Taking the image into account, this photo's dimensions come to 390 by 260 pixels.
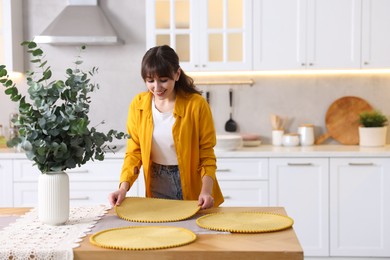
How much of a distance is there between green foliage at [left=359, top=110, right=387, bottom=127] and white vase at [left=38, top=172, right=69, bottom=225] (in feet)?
9.98

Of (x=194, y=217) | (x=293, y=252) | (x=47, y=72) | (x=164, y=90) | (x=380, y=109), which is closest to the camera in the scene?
(x=293, y=252)

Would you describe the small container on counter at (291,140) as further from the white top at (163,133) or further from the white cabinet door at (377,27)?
the white top at (163,133)

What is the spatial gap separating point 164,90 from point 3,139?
108 inches

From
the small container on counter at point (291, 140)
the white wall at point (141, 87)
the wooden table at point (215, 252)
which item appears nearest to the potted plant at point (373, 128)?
the white wall at point (141, 87)

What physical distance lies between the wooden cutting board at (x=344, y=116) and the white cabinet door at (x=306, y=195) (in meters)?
0.57

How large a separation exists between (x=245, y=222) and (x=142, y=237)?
39 cm

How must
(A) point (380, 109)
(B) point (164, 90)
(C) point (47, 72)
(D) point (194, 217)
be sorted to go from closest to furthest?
(C) point (47, 72) < (D) point (194, 217) < (B) point (164, 90) < (A) point (380, 109)

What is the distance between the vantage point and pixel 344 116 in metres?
4.81

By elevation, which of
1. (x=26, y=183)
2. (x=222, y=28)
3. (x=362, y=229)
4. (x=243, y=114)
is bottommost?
(x=362, y=229)

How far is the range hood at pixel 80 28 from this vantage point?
14.9ft

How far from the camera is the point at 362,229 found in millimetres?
4340

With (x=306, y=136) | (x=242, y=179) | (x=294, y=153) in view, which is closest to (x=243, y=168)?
(x=242, y=179)

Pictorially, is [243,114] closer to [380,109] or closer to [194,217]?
[380,109]

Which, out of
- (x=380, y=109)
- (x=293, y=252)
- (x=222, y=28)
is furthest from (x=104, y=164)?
(x=293, y=252)
